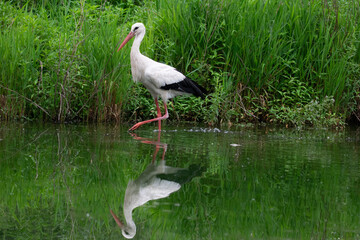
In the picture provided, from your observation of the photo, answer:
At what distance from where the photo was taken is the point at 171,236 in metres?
3.48

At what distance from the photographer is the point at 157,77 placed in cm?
839

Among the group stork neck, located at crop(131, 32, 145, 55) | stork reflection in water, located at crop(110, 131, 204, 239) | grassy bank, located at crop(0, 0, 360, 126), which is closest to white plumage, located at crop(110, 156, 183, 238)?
stork reflection in water, located at crop(110, 131, 204, 239)

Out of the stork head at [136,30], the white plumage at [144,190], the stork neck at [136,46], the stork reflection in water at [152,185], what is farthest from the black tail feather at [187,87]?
the white plumage at [144,190]

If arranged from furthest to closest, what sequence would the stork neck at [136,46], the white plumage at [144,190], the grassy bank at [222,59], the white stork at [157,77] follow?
1. the grassy bank at [222,59]
2. the stork neck at [136,46]
3. the white stork at [157,77]
4. the white plumage at [144,190]

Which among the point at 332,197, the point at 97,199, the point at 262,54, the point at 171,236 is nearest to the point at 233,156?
the point at 332,197

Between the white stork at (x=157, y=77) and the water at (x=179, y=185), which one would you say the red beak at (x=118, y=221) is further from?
the white stork at (x=157, y=77)

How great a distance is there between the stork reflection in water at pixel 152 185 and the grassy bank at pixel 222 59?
324cm

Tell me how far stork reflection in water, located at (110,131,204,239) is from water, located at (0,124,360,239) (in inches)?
0.4

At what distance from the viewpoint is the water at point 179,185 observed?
3.64 m

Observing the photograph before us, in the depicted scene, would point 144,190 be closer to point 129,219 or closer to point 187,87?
point 129,219

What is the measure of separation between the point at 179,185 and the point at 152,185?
0.24 metres

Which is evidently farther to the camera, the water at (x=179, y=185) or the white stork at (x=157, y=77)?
the white stork at (x=157, y=77)

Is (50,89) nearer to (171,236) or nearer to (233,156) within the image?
(233,156)

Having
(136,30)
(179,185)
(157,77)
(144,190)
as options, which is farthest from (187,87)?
(144,190)
